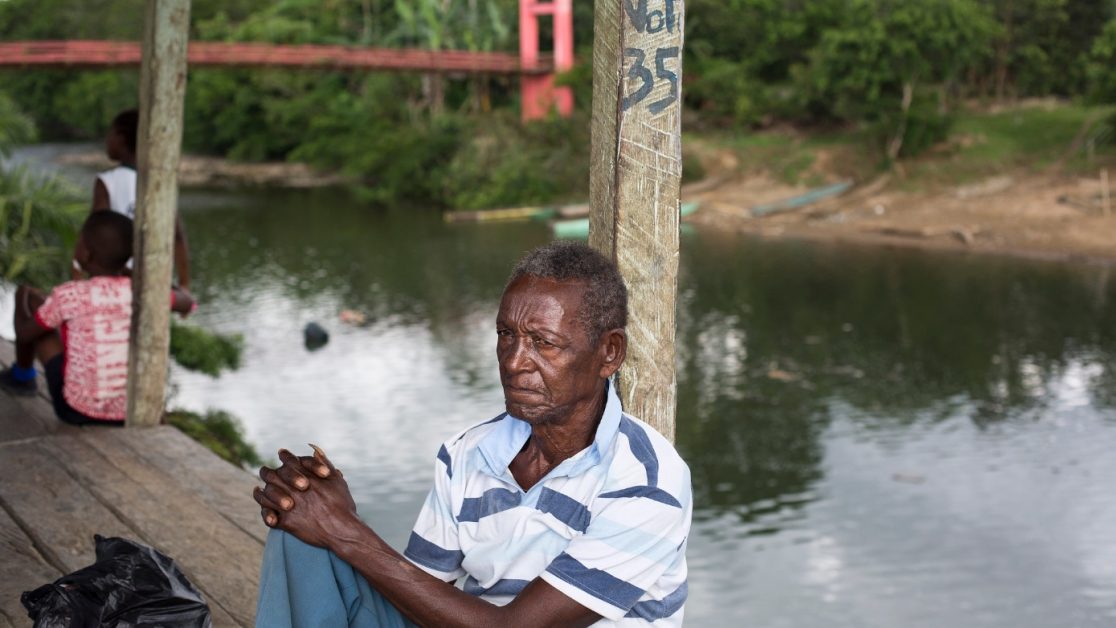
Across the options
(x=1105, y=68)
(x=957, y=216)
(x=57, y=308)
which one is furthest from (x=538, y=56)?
(x=57, y=308)

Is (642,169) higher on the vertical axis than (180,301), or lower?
higher

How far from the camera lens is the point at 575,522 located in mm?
1771

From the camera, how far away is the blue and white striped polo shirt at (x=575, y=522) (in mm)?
1708

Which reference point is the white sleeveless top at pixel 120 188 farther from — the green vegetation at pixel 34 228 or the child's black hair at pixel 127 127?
the green vegetation at pixel 34 228

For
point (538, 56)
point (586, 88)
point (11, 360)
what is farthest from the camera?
point (538, 56)

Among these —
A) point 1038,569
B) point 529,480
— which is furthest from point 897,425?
point 529,480

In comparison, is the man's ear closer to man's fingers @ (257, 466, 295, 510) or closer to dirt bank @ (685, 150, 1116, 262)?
man's fingers @ (257, 466, 295, 510)

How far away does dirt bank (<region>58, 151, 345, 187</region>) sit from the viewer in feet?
88.2

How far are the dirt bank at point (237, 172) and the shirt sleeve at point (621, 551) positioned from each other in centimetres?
2544

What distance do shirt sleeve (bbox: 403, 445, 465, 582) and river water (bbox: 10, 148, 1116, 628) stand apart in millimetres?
4756

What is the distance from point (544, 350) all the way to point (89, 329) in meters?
2.69

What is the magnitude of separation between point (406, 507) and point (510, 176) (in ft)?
49.3

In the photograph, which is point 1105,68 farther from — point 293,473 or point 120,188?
point 293,473

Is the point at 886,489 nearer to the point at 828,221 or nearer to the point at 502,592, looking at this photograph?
the point at 502,592
